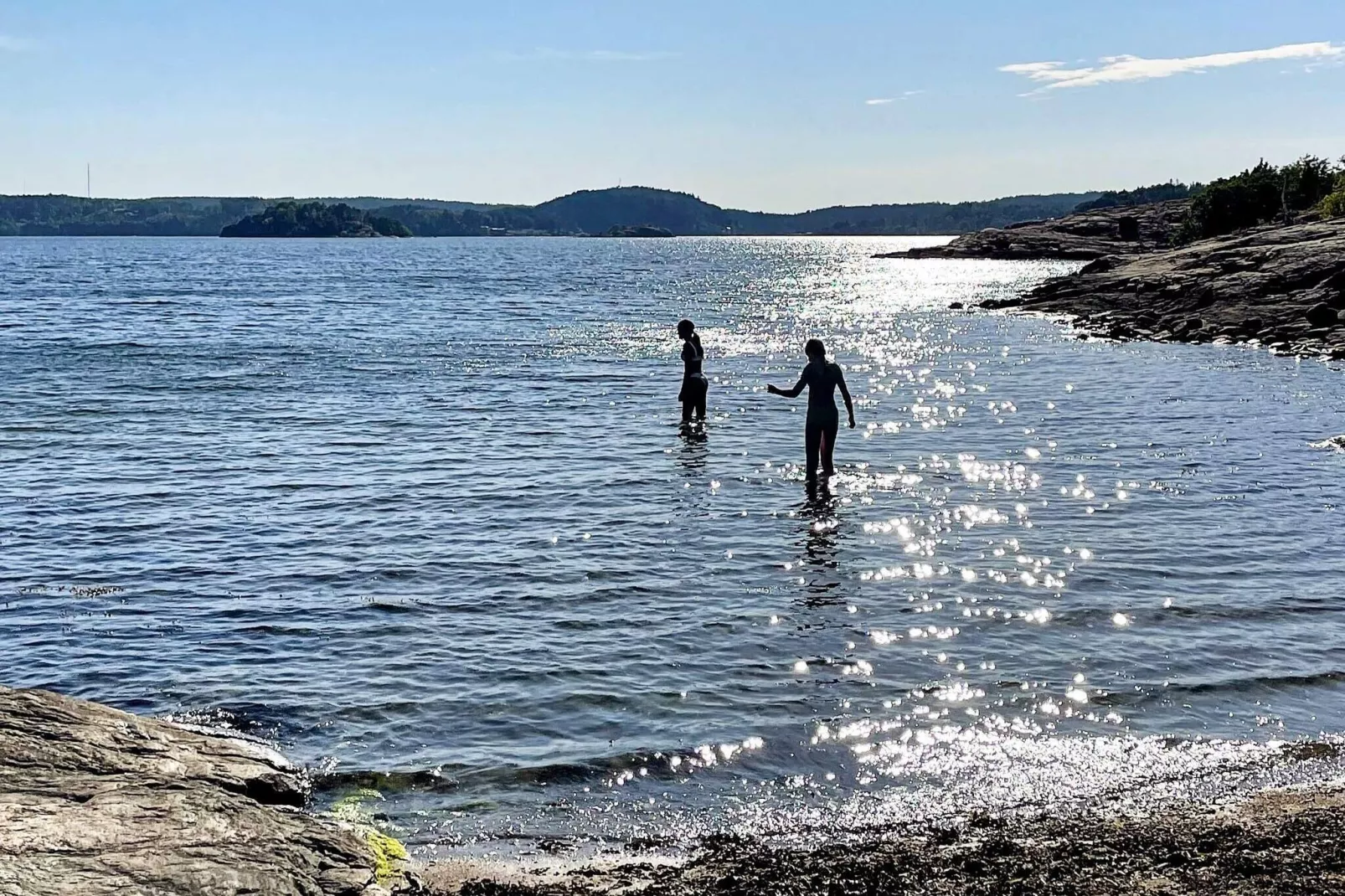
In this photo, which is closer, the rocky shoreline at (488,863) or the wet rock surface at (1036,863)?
the rocky shoreline at (488,863)

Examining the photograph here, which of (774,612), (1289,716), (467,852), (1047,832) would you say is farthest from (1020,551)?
(467,852)

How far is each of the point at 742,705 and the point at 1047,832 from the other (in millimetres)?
3323

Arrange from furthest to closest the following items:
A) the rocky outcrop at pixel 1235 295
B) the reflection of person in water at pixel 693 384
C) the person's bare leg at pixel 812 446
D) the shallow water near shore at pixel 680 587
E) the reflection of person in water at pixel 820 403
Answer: the rocky outcrop at pixel 1235 295
the reflection of person in water at pixel 693 384
the person's bare leg at pixel 812 446
the reflection of person in water at pixel 820 403
the shallow water near shore at pixel 680 587

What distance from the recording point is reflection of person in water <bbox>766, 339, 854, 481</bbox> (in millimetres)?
19109

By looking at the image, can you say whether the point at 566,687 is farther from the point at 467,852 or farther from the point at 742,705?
the point at 467,852

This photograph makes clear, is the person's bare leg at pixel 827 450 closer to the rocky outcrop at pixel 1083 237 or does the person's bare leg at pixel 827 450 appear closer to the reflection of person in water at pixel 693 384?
the reflection of person in water at pixel 693 384

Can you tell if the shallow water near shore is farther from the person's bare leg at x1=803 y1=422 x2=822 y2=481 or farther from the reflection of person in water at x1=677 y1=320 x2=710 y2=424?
the reflection of person in water at x1=677 y1=320 x2=710 y2=424

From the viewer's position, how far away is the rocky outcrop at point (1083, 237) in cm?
13100

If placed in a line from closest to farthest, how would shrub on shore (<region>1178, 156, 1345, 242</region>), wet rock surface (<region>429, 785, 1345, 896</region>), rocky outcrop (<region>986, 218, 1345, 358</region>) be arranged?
wet rock surface (<region>429, 785, 1345, 896</region>), rocky outcrop (<region>986, 218, 1345, 358</region>), shrub on shore (<region>1178, 156, 1345, 242</region>)

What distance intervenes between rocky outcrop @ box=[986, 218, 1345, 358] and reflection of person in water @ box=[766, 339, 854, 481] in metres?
26.0

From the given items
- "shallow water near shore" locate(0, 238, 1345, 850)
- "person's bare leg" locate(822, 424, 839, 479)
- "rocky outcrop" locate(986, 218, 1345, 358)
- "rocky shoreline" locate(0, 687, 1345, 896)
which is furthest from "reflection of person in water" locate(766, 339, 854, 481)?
"rocky outcrop" locate(986, 218, 1345, 358)

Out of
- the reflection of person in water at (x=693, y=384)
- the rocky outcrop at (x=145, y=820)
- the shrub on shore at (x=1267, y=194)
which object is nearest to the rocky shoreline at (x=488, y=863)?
the rocky outcrop at (x=145, y=820)

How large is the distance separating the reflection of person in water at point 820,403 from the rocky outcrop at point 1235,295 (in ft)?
85.4

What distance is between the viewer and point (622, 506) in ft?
61.7
